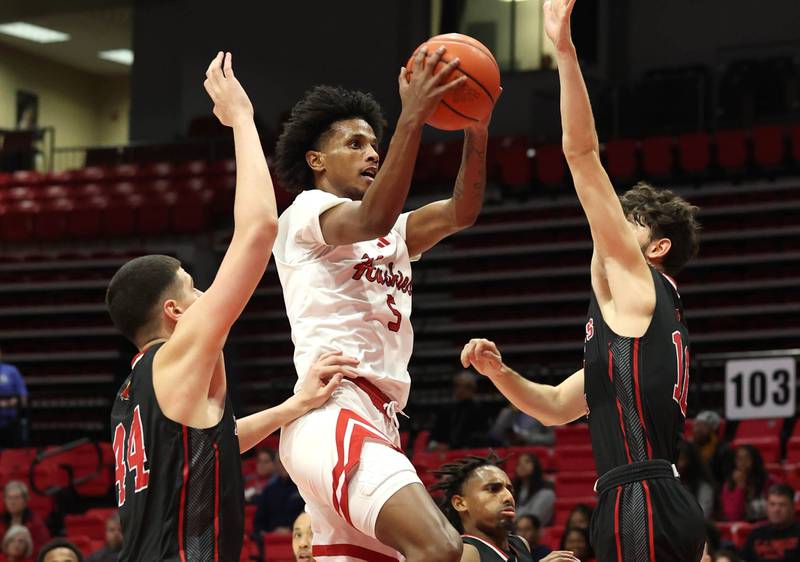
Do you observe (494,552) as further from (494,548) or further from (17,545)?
(17,545)

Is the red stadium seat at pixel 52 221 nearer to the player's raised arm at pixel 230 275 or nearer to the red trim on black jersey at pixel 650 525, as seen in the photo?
the player's raised arm at pixel 230 275

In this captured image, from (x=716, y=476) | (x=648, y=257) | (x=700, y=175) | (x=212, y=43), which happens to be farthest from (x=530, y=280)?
(x=648, y=257)

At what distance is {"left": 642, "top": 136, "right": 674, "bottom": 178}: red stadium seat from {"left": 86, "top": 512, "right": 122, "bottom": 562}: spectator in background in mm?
8327

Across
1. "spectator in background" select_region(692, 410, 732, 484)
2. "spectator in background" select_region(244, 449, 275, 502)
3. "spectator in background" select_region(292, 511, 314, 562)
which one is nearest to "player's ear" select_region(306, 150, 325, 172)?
"spectator in background" select_region(292, 511, 314, 562)

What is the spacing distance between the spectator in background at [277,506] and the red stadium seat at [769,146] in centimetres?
774

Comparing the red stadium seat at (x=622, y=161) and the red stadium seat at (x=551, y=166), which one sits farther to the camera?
the red stadium seat at (x=551, y=166)

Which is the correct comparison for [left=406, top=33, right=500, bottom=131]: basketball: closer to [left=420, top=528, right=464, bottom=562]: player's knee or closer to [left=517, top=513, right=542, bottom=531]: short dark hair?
[left=420, top=528, right=464, bottom=562]: player's knee

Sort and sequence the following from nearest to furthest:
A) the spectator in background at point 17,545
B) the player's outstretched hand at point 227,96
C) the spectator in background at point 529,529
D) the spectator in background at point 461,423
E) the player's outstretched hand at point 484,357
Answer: the player's outstretched hand at point 227,96, the player's outstretched hand at point 484,357, the spectator in background at point 529,529, the spectator in background at point 17,545, the spectator in background at point 461,423

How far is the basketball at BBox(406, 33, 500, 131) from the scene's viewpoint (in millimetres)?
4219

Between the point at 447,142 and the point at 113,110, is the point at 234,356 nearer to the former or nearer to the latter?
the point at 447,142

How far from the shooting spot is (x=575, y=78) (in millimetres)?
4156

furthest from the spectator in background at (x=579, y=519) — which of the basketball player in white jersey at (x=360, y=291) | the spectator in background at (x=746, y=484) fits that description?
the basketball player in white jersey at (x=360, y=291)

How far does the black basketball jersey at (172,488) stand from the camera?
3480 millimetres

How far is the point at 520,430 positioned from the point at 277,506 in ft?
8.54
